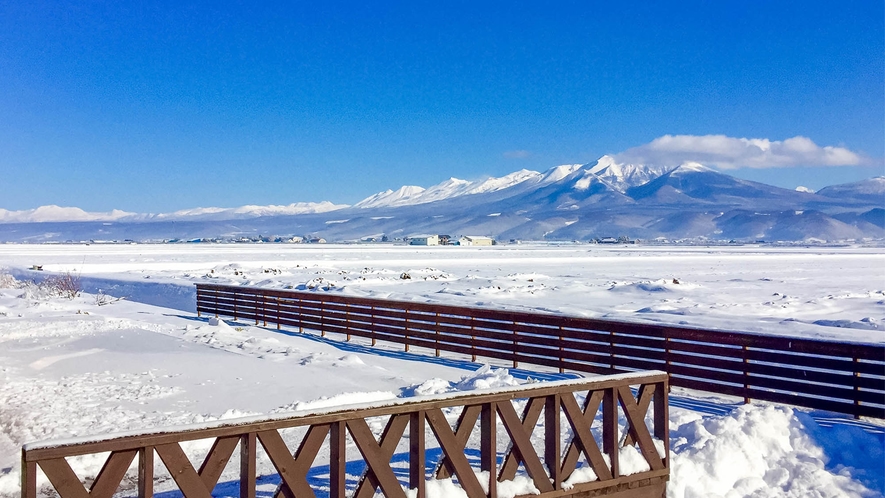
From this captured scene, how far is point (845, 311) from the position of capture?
25.0m

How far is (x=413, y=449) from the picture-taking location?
207 inches

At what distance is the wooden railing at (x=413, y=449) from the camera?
429 cm

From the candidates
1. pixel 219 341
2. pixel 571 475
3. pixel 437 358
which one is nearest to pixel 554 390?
pixel 571 475

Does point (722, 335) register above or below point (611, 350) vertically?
above

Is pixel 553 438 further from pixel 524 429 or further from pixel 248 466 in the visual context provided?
pixel 248 466

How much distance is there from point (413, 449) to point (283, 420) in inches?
42.6

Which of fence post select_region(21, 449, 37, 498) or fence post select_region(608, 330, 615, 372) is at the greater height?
fence post select_region(21, 449, 37, 498)

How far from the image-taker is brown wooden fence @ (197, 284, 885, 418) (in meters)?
10.1

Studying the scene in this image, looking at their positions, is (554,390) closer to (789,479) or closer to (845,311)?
(789,479)

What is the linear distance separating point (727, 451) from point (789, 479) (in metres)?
0.62

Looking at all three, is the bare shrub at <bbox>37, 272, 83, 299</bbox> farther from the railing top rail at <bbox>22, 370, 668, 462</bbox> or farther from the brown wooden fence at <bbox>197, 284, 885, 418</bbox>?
the railing top rail at <bbox>22, 370, 668, 462</bbox>

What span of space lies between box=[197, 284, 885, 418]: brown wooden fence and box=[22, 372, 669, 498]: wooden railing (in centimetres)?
536

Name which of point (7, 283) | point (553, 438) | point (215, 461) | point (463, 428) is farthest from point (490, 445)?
point (7, 283)

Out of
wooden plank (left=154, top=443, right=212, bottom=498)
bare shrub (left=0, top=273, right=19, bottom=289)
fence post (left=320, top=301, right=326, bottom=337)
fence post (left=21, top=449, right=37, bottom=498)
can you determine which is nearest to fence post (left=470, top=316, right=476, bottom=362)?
fence post (left=320, top=301, right=326, bottom=337)
